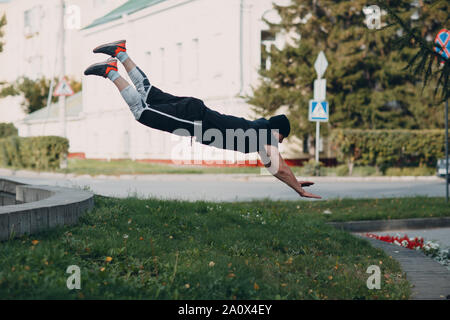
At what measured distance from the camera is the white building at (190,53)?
90.3ft

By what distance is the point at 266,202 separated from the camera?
12.4 m

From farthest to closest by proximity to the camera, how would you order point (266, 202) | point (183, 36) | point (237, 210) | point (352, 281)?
point (183, 36) < point (266, 202) < point (237, 210) < point (352, 281)

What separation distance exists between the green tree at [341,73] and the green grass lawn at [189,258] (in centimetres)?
1678

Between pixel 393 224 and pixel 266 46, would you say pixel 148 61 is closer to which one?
pixel 266 46

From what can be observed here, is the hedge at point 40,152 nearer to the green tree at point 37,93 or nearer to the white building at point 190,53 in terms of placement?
the white building at point 190,53

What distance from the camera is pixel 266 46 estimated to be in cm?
2661

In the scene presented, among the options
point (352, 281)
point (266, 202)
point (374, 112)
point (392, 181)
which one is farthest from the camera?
point (374, 112)

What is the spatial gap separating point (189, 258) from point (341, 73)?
19806 mm

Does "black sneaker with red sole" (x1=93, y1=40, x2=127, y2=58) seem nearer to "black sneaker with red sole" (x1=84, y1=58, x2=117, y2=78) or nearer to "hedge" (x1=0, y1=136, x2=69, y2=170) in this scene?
"black sneaker with red sole" (x1=84, y1=58, x2=117, y2=78)

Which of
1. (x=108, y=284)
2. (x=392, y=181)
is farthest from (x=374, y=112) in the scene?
(x=108, y=284)

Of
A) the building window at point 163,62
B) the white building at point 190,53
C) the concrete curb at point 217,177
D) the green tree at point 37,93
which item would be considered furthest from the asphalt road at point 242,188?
the green tree at point 37,93

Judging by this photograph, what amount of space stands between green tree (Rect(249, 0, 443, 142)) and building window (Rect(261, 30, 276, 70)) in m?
0.50
